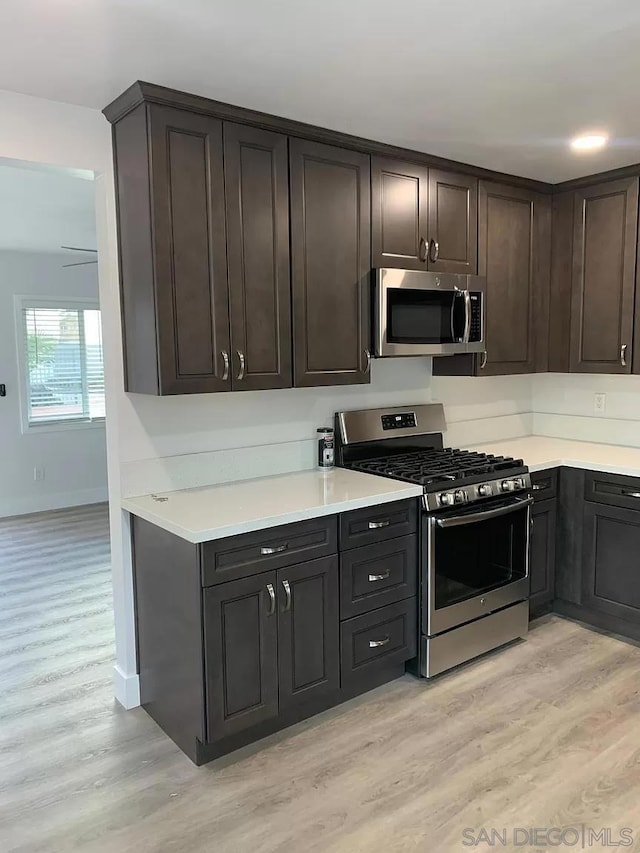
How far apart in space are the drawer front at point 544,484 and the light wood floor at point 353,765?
Answer: 727mm

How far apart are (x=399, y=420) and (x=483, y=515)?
76 centimetres

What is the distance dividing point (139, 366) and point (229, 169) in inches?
32.7

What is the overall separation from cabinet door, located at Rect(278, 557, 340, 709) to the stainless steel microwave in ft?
3.55

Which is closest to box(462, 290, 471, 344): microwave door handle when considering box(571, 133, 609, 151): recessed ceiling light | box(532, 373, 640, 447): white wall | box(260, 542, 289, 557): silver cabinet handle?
box(571, 133, 609, 151): recessed ceiling light

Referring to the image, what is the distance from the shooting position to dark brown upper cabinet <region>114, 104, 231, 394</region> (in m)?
2.39

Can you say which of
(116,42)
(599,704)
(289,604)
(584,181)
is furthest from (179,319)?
(584,181)

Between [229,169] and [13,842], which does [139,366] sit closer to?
[229,169]

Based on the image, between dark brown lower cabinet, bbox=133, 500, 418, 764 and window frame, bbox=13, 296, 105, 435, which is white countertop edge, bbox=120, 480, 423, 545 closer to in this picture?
dark brown lower cabinet, bbox=133, 500, 418, 764

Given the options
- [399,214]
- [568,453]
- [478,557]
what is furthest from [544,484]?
[399,214]

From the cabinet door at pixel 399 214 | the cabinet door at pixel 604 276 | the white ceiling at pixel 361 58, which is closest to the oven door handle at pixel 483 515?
the cabinet door at pixel 604 276

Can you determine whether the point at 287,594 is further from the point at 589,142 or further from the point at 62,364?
the point at 62,364

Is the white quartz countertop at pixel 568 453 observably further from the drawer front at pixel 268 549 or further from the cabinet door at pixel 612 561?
the drawer front at pixel 268 549

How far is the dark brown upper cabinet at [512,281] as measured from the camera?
3.55m

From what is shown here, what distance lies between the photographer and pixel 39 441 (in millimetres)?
6391
